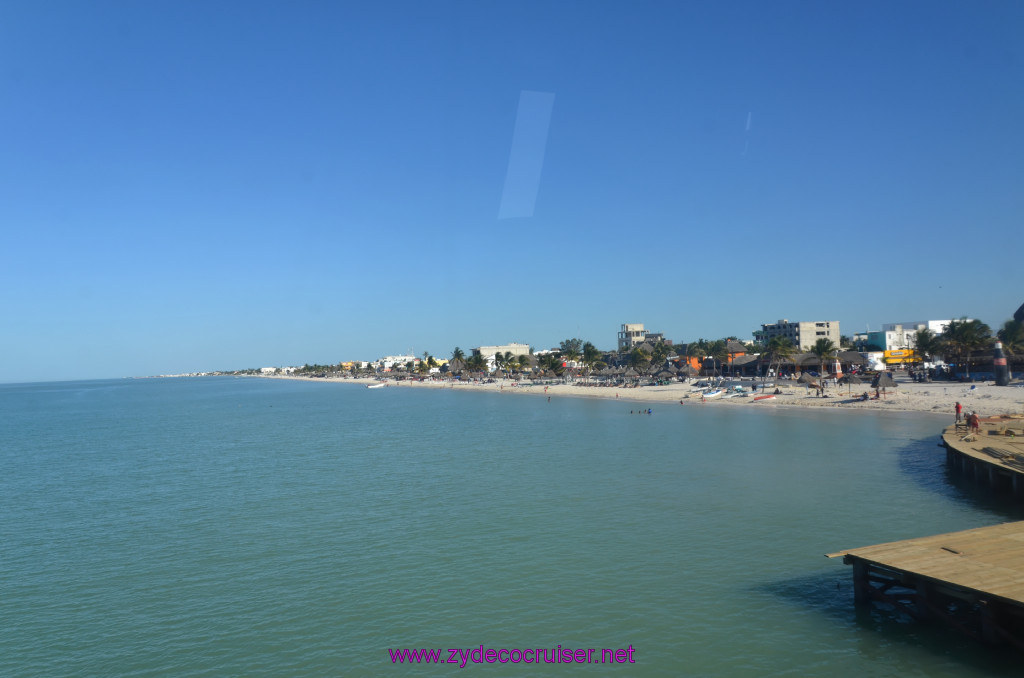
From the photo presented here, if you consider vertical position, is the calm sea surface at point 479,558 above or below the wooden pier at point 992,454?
below

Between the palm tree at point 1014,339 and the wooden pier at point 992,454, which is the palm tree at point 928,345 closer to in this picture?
the palm tree at point 1014,339

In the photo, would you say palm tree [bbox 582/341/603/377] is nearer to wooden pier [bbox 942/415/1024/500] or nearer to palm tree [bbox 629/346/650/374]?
palm tree [bbox 629/346/650/374]

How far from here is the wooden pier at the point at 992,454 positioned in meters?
25.0

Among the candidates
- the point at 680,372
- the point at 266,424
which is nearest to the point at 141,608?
the point at 266,424

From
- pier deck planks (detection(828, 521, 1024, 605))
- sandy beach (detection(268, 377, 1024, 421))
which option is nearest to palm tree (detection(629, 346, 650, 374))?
sandy beach (detection(268, 377, 1024, 421))

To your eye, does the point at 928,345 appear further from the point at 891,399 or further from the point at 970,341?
the point at 891,399

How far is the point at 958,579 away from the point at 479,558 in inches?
532

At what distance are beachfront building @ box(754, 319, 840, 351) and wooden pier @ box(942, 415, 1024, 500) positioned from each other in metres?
136

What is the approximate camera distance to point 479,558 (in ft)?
67.7

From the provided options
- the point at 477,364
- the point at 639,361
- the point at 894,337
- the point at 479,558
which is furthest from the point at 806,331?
the point at 479,558

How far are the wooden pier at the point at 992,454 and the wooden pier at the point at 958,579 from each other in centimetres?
1061

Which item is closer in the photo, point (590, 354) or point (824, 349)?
point (824, 349)

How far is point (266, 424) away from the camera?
74438 millimetres

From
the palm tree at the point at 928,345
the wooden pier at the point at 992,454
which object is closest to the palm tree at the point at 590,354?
the palm tree at the point at 928,345
